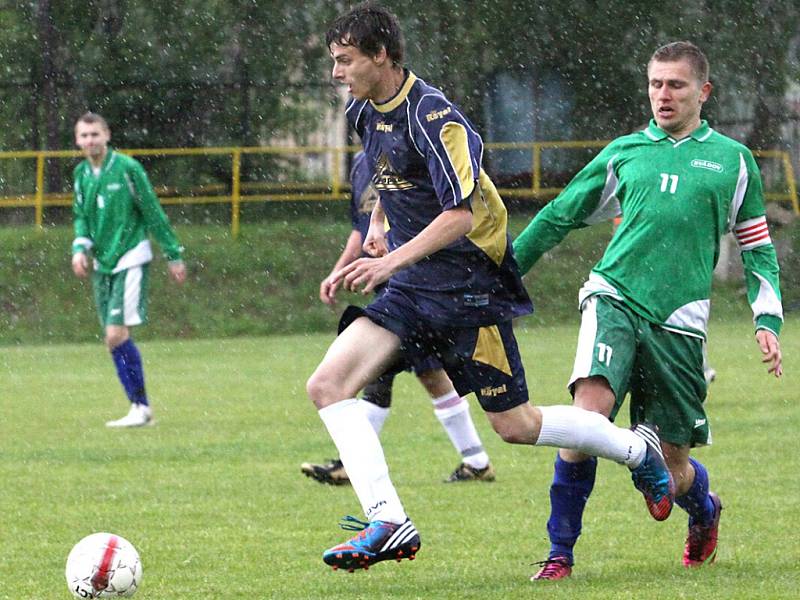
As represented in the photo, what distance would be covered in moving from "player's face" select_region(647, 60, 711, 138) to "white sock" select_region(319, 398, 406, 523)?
4.97 feet

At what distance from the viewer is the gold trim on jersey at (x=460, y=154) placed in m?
5.02

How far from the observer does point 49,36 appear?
24.1 m

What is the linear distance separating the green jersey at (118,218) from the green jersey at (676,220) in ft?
19.1

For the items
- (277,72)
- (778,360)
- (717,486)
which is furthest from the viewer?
(277,72)

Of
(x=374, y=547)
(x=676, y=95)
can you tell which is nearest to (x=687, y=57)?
(x=676, y=95)

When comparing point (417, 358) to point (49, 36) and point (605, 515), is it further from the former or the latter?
point (49, 36)

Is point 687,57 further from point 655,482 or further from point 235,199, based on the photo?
point 235,199

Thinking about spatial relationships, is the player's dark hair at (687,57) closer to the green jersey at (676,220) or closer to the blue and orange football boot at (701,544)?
the green jersey at (676,220)

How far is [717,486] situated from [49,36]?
1840 centimetres

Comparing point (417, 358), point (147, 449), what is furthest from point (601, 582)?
point (147, 449)

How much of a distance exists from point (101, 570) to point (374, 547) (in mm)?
879

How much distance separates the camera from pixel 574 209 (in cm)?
561

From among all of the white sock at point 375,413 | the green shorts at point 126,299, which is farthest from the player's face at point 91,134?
the white sock at point 375,413

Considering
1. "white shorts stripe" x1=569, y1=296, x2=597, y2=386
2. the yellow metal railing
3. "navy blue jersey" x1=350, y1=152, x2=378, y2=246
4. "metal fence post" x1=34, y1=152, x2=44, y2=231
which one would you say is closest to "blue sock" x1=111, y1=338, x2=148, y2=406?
"navy blue jersey" x1=350, y1=152, x2=378, y2=246
